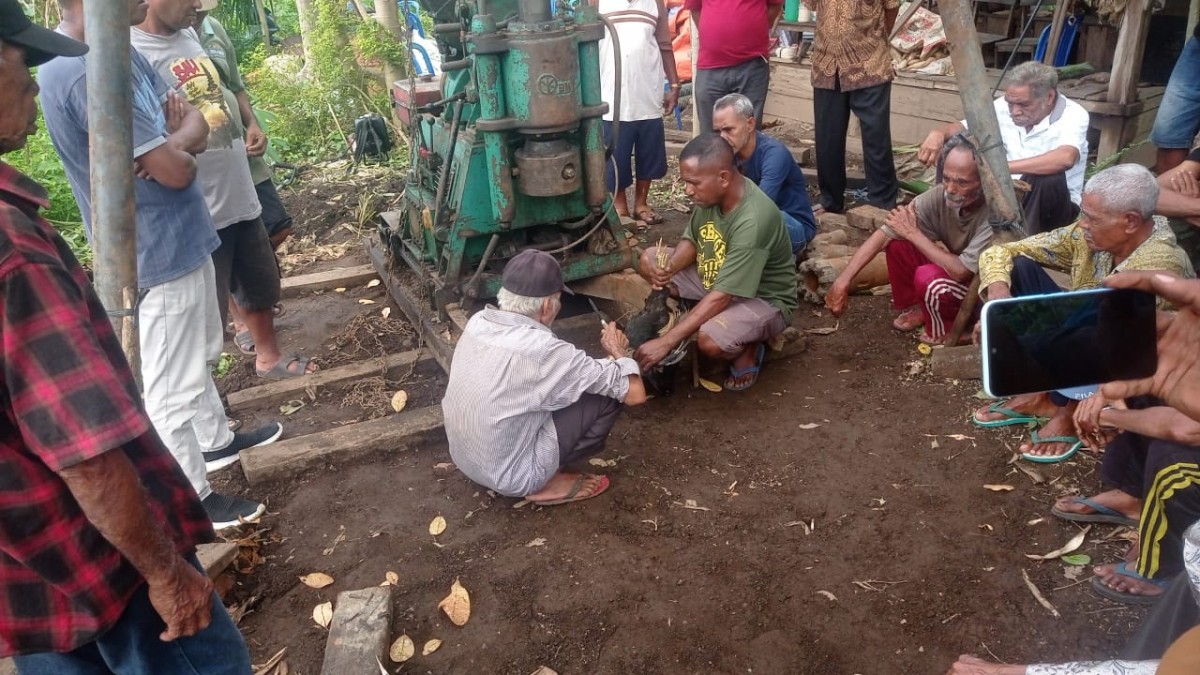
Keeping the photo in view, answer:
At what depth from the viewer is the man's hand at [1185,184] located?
3816 mm

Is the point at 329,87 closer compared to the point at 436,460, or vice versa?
the point at 436,460

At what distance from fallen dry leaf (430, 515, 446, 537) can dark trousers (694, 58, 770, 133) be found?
12.8ft

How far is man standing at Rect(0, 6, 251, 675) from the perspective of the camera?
4.83 ft

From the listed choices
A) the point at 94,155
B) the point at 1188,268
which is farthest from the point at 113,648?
the point at 1188,268

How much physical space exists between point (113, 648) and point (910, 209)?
3.99 m

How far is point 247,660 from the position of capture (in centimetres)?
206

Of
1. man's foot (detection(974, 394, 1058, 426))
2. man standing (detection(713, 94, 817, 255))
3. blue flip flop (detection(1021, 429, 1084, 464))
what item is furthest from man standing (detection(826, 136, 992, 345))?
blue flip flop (detection(1021, 429, 1084, 464))

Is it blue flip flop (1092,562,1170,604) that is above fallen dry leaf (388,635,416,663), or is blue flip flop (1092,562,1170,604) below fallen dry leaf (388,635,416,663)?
above

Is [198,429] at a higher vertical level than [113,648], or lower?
lower

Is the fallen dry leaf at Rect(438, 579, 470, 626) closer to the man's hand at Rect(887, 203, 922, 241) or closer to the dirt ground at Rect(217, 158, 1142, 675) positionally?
the dirt ground at Rect(217, 158, 1142, 675)

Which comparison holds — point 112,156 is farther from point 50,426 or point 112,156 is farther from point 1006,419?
point 1006,419

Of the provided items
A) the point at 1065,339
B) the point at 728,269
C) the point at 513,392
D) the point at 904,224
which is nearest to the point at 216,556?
the point at 513,392

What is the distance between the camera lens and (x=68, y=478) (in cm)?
152

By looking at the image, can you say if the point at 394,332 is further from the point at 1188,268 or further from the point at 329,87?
the point at 329,87
